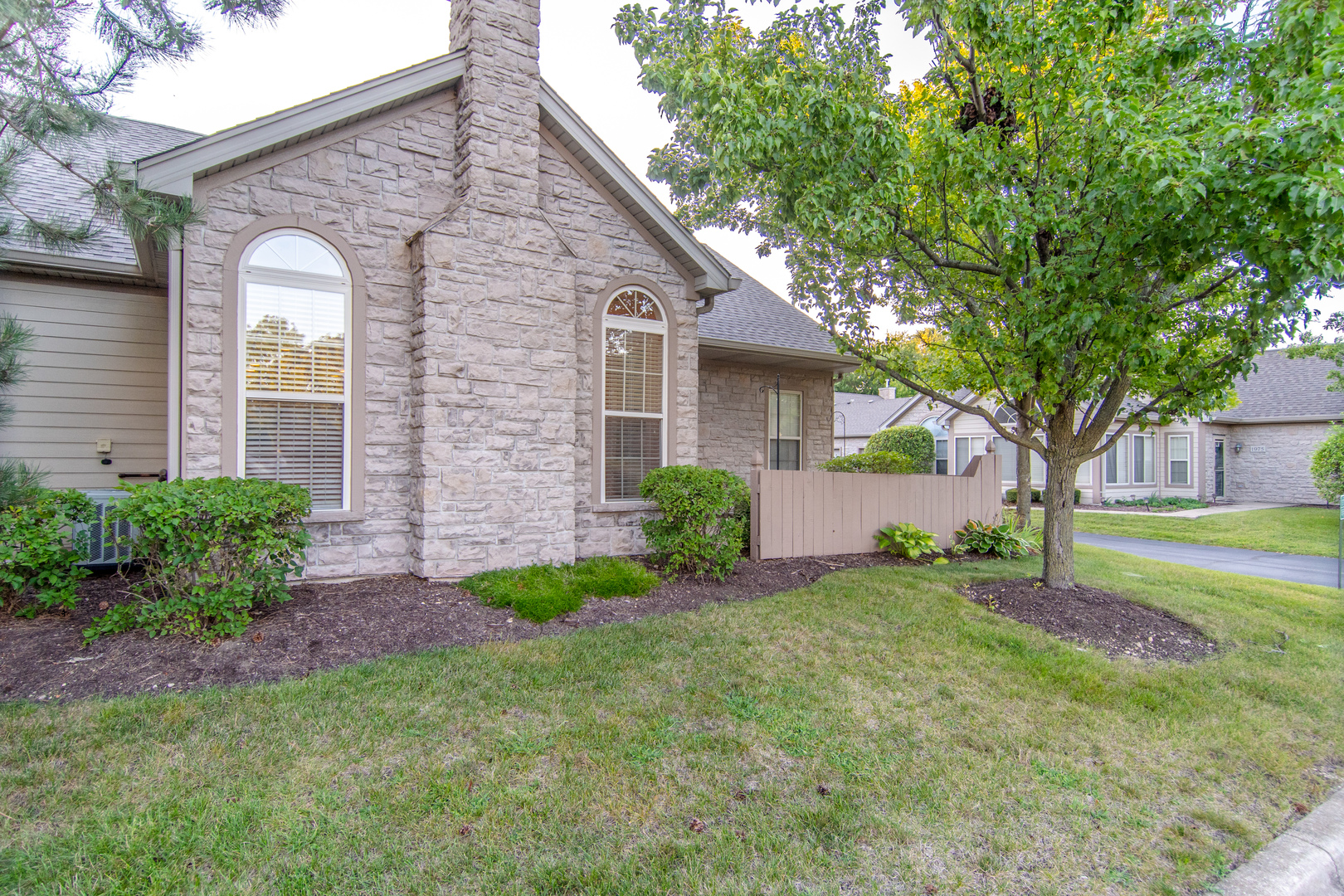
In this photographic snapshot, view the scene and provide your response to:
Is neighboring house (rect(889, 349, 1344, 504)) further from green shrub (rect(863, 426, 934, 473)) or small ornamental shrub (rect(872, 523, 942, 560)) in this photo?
small ornamental shrub (rect(872, 523, 942, 560))

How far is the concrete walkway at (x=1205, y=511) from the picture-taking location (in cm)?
1655

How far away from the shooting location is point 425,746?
3176 mm

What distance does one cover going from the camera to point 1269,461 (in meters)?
20.5

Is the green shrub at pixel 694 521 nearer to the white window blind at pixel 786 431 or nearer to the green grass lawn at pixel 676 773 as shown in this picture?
the green grass lawn at pixel 676 773

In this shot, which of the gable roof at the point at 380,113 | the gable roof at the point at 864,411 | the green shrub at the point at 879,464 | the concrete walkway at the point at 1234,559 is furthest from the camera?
the gable roof at the point at 864,411

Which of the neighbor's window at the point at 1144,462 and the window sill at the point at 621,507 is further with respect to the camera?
the neighbor's window at the point at 1144,462

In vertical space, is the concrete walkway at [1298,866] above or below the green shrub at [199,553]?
below

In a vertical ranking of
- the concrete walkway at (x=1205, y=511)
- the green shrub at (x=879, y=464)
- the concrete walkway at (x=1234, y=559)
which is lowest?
the concrete walkway at (x=1234, y=559)

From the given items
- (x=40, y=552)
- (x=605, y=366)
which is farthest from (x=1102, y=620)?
(x=40, y=552)

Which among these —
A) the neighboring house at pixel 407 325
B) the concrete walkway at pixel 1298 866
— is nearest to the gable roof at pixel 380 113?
the neighboring house at pixel 407 325

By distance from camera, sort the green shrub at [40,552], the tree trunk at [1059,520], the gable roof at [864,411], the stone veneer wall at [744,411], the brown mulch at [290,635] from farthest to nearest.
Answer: the gable roof at [864,411]
the stone veneer wall at [744,411]
the tree trunk at [1059,520]
the green shrub at [40,552]
the brown mulch at [290,635]

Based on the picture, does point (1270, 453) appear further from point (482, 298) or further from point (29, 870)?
point (29, 870)

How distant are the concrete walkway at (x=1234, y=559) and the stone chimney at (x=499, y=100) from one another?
10609 mm

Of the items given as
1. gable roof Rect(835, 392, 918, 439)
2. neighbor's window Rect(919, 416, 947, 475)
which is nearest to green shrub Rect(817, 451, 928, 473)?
neighbor's window Rect(919, 416, 947, 475)
